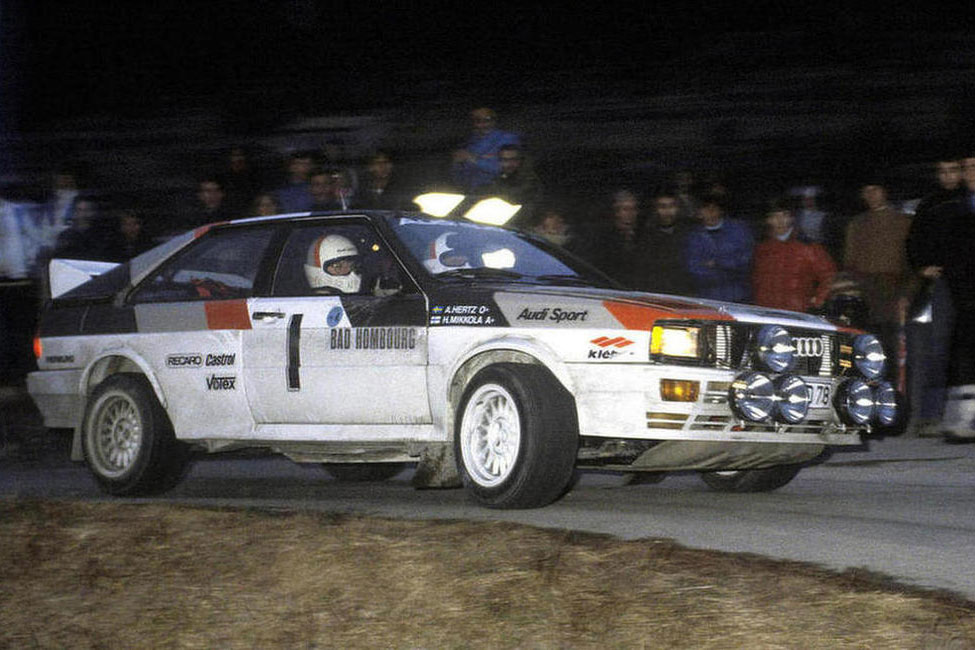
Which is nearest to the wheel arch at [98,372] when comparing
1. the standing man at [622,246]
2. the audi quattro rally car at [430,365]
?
the audi quattro rally car at [430,365]

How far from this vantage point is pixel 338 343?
7.90 metres

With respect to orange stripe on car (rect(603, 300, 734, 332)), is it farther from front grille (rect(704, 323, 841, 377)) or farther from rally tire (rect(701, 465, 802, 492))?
rally tire (rect(701, 465, 802, 492))

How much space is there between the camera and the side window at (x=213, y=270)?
8547 mm

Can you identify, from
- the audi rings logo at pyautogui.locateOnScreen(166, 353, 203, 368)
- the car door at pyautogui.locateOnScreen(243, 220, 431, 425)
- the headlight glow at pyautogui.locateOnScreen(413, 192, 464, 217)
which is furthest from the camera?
the headlight glow at pyautogui.locateOnScreen(413, 192, 464, 217)

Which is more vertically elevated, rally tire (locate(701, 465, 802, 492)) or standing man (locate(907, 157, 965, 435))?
standing man (locate(907, 157, 965, 435))

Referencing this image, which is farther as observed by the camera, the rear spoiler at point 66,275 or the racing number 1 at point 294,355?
the rear spoiler at point 66,275

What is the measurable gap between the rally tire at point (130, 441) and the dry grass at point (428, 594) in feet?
6.72

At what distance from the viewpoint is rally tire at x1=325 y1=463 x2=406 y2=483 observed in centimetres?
944

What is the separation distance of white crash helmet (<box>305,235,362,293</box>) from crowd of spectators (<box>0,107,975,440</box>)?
2.36 metres

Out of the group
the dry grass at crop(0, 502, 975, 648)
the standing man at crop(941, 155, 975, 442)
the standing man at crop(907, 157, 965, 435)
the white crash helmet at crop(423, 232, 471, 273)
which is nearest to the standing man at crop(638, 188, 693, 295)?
the standing man at crop(907, 157, 965, 435)

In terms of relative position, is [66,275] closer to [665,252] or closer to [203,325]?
[203,325]

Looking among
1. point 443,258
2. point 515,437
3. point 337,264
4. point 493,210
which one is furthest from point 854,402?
point 493,210

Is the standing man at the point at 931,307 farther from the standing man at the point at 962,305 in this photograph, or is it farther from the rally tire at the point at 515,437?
the rally tire at the point at 515,437

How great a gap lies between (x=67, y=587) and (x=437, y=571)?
129cm
